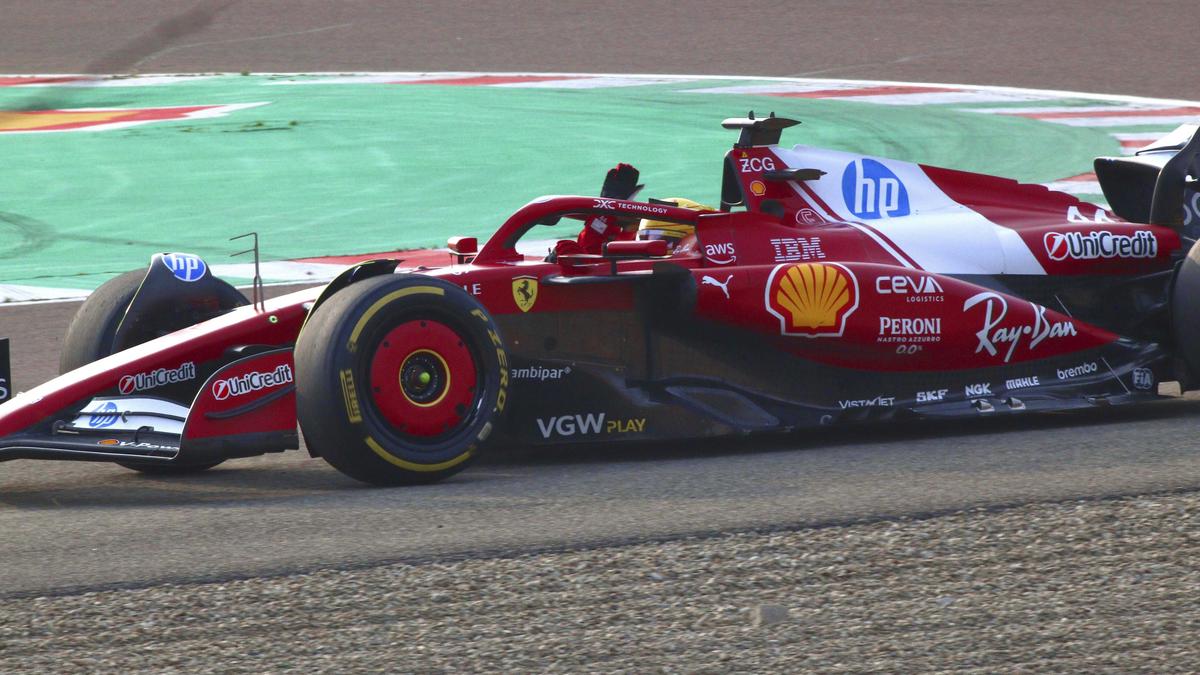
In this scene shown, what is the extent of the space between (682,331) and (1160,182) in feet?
7.91

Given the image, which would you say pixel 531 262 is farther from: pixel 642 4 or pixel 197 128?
pixel 642 4

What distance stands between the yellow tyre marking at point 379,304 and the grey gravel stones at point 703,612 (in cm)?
108

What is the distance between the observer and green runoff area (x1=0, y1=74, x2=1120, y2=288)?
11.7 m

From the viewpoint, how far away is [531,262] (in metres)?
6.09

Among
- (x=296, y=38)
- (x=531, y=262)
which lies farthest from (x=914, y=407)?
(x=296, y=38)

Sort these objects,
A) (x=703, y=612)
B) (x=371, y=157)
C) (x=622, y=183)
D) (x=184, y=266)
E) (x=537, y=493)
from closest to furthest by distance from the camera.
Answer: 1. (x=703, y=612)
2. (x=537, y=493)
3. (x=184, y=266)
4. (x=622, y=183)
5. (x=371, y=157)

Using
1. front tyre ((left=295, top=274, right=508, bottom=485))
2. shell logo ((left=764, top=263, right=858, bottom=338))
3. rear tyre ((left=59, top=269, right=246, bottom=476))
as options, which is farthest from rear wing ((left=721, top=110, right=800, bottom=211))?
rear tyre ((left=59, top=269, right=246, bottom=476))

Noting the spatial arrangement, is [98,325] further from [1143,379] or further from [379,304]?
[1143,379]

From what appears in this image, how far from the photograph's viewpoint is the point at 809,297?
6.07 metres

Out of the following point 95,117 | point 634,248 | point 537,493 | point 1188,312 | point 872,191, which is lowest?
point 537,493

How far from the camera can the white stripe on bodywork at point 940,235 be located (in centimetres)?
652

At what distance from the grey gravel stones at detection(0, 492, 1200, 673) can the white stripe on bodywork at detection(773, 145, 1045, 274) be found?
2.14m

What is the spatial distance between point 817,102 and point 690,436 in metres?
11.8

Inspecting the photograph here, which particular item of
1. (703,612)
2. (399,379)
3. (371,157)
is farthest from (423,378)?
(371,157)
